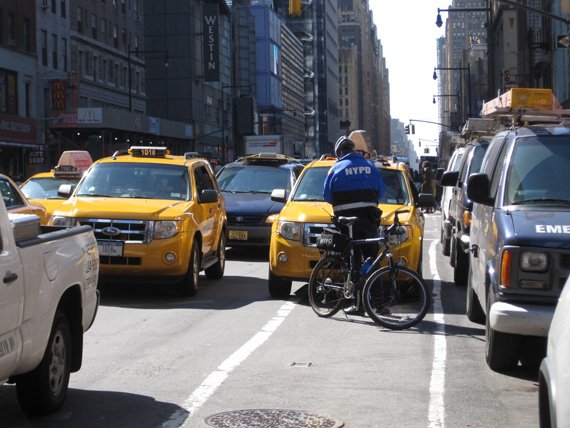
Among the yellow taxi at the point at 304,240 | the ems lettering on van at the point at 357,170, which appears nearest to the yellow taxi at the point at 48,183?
the yellow taxi at the point at 304,240

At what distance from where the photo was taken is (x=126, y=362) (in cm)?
794

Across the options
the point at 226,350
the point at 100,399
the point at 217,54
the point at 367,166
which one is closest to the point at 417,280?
the point at 367,166

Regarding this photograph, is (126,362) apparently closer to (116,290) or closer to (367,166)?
(367,166)

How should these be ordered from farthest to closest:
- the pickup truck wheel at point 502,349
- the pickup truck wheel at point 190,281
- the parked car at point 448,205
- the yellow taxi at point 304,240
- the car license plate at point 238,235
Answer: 1. the car license plate at point 238,235
2. the parked car at point 448,205
3. the pickup truck wheel at point 190,281
4. the yellow taxi at point 304,240
5. the pickup truck wheel at point 502,349

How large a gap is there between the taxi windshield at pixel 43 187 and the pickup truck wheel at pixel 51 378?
12.9m

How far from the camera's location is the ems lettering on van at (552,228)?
23.1ft

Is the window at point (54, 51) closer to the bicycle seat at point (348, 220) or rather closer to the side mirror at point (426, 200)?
the side mirror at point (426, 200)

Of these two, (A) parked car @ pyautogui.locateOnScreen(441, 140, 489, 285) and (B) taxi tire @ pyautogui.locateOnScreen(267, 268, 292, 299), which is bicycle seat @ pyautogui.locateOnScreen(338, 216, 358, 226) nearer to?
(B) taxi tire @ pyautogui.locateOnScreen(267, 268, 292, 299)

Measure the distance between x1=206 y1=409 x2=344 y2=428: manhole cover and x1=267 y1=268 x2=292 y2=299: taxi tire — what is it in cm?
562

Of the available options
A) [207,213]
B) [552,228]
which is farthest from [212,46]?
[552,228]

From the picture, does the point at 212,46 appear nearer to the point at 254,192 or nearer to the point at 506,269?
the point at 254,192

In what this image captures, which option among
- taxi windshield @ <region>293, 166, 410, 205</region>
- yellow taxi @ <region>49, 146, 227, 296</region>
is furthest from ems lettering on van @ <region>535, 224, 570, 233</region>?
yellow taxi @ <region>49, 146, 227, 296</region>

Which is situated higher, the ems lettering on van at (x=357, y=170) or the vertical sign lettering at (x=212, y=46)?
the vertical sign lettering at (x=212, y=46)

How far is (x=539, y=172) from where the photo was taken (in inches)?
321
